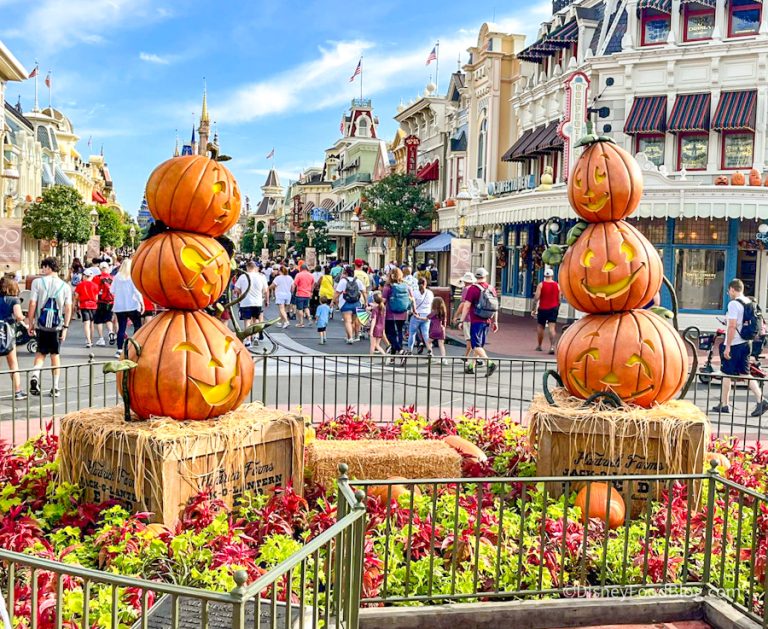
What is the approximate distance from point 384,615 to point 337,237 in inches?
2895

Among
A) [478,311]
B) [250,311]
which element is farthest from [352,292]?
[478,311]

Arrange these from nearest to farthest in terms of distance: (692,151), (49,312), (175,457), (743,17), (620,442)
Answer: (175,457)
(620,442)
(49,312)
(743,17)
(692,151)

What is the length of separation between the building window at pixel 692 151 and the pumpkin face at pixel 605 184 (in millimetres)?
19280

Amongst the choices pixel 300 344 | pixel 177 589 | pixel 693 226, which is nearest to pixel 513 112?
pixel 693 226

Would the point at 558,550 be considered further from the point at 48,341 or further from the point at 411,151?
the point at 411,151

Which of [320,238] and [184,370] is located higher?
[320,238]

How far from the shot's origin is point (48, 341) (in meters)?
10.5

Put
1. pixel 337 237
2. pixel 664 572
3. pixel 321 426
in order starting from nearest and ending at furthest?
pixel 664 572
pixel 321 426
pixel 337 237

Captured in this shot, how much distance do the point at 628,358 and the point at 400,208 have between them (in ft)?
117

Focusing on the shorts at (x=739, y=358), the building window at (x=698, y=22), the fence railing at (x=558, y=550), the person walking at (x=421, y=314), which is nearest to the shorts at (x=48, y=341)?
the person walking at (x=421, y=314)

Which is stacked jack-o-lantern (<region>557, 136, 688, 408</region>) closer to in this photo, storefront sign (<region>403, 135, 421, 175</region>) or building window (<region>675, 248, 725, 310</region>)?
building window (<region>675, 248, 725, 310</region>)

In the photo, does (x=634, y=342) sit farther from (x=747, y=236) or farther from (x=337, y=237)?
(x=337, y=237)

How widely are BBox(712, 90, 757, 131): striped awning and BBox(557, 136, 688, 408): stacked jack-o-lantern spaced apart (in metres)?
18.8

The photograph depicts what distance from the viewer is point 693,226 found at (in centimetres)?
2311
